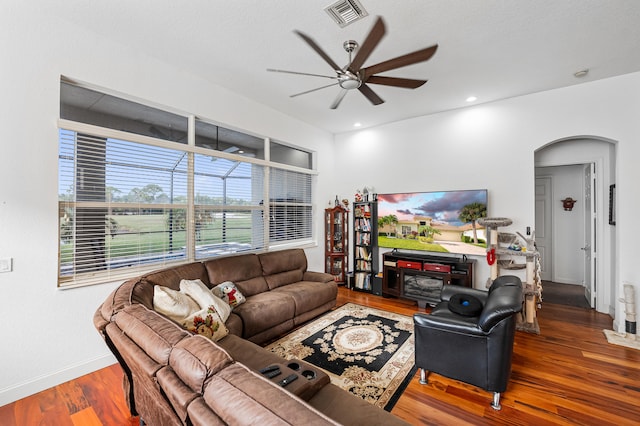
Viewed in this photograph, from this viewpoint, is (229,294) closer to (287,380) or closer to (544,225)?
(287,380)

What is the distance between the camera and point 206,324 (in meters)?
2.26

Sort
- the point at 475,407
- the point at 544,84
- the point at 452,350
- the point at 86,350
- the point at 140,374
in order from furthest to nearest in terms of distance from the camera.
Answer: the point at 544,84 < the point at 86,350 < the point at 452,350 < the point at 475,407 < the point at 140,374

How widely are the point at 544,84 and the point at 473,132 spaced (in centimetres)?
99

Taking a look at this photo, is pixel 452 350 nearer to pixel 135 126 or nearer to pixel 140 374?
pixel 140 374

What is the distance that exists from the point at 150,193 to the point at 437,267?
3.96 metres

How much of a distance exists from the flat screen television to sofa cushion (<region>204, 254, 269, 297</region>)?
7.87 ft

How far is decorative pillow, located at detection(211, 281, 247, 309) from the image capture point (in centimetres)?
297

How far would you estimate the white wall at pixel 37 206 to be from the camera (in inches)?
85.4

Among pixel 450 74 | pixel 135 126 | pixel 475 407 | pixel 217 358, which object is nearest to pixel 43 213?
pixel 135 126

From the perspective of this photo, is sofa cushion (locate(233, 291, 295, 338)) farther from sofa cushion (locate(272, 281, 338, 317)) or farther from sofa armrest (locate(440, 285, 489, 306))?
sofa armrest (locate(440, 285, 489, 306))

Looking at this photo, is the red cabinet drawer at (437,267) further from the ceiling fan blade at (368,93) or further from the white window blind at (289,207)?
the ceiling fan blade at (368,93)

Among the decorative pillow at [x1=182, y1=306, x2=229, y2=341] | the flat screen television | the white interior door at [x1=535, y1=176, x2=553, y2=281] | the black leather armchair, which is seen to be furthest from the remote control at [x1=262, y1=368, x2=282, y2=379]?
the white interior door at [x1=535, y1=176, x2=553, y2=281]

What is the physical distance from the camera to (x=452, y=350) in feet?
7.25

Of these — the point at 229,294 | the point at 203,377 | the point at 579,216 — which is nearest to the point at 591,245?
Answer: the point at 579,216
